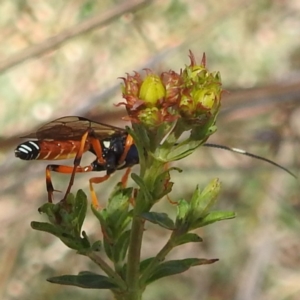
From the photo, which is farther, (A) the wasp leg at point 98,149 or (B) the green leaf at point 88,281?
(A) the wasp leg at point 98,149

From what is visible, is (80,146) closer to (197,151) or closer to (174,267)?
(174,267)

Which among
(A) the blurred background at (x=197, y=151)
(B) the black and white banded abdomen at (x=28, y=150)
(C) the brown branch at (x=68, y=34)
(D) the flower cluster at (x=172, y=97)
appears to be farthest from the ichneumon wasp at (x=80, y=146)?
(C) the brown branch at (x=68, y=34)

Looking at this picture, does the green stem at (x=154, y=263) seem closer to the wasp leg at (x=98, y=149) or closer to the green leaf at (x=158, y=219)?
the green leaf at (x=158, y=219)

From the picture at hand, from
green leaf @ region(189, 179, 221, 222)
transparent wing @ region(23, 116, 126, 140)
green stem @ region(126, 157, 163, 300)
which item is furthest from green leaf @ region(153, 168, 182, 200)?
transparent wing @ region(23, 116, 126, 140)

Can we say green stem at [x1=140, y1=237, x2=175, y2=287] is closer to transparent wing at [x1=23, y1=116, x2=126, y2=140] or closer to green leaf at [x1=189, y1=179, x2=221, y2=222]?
green leaf at [x1=189, y1=179, x2=221, y2=222]

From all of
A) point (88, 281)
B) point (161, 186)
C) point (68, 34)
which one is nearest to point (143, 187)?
point (161, 186)

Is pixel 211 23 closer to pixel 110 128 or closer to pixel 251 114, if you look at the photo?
pixel 251 114

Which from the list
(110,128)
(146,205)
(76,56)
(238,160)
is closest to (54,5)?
(76,56)
